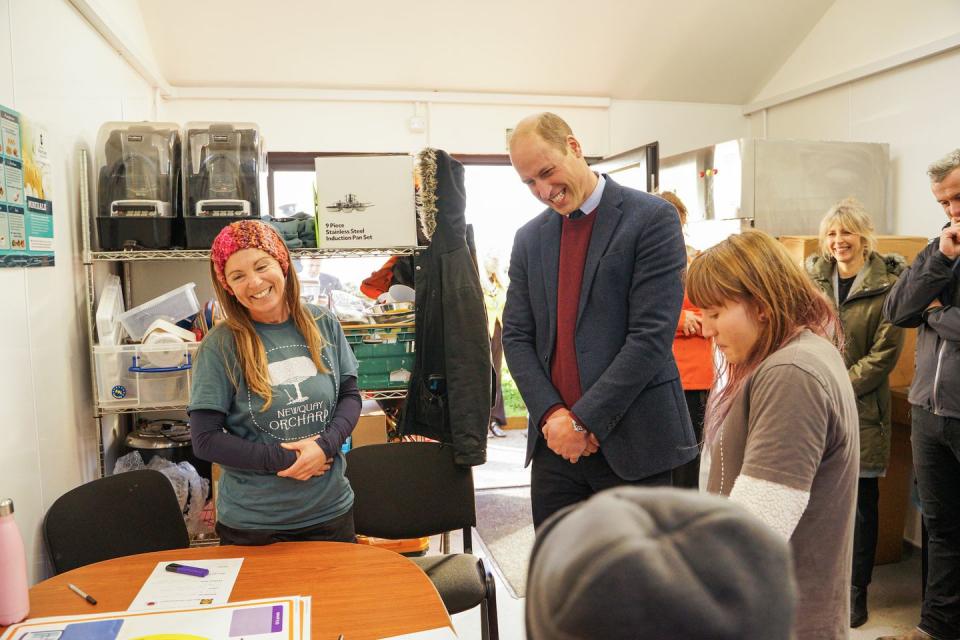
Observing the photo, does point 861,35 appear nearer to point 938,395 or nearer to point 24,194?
point 938,395

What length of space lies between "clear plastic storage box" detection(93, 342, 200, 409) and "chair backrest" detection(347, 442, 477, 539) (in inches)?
34.2

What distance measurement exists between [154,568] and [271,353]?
527 millimetres

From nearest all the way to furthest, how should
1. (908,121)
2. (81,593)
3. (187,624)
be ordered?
1. (187,624)
2. (81,593)
3. (908,121)

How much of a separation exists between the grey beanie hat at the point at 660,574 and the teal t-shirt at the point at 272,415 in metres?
1.41

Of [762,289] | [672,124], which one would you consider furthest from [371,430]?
[672,124]

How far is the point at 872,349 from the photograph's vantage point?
8.55 ft

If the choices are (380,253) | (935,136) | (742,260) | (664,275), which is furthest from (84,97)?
(935,136)

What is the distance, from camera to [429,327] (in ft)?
8.83

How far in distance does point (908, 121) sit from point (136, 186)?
3757mm

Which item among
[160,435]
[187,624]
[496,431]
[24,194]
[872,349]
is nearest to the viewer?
[187,624]

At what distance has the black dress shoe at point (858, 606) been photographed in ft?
8.14

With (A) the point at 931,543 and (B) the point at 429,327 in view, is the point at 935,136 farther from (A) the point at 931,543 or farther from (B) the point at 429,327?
(B) the point at 429,327

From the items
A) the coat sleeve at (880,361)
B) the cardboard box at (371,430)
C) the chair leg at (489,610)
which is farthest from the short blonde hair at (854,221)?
the cardboard box at (371,430)

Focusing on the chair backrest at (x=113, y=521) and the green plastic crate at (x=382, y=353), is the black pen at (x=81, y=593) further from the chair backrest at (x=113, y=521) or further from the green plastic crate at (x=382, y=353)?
the green plastic crate at (x=382, y=353)
